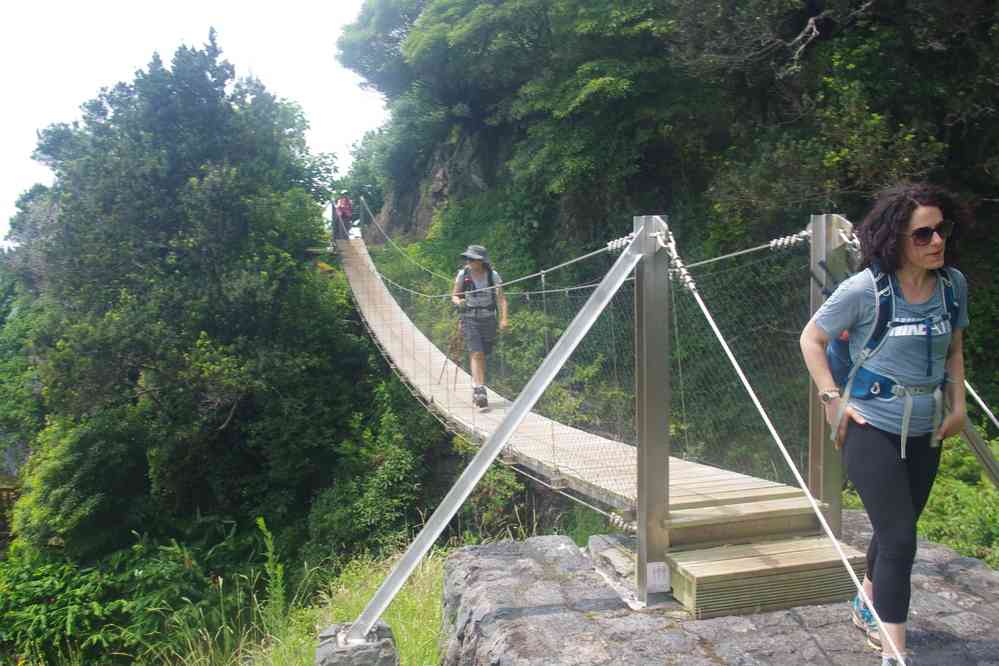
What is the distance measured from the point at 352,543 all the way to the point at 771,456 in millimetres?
4449

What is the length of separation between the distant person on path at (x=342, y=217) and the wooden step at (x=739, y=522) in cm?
913

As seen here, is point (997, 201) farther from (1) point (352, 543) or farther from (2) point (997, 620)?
(1) point (352, 543)

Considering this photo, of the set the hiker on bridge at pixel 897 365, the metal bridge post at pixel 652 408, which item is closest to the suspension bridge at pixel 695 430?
the metal bridge post at pixel 652 408

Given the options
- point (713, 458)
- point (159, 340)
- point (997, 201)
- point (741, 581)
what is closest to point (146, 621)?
point (159, 340)

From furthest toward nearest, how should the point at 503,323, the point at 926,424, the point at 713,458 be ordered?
the point at 503,323
the point at 713,458
the point at 926,424

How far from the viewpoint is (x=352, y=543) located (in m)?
5.95

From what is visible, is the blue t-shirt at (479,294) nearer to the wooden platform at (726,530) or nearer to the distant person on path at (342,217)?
the wooden platform at (726,530)

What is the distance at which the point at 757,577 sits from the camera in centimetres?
162

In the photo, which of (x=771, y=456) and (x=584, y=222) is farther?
(x=584, y=222)

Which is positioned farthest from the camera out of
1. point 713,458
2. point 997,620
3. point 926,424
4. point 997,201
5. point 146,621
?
point 146,621

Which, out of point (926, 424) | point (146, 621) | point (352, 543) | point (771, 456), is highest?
point (926, 424)

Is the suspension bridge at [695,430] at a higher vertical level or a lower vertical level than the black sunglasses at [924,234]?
lower

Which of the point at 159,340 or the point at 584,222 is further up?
the point at 584,222

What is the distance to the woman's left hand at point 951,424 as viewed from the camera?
1258mm
